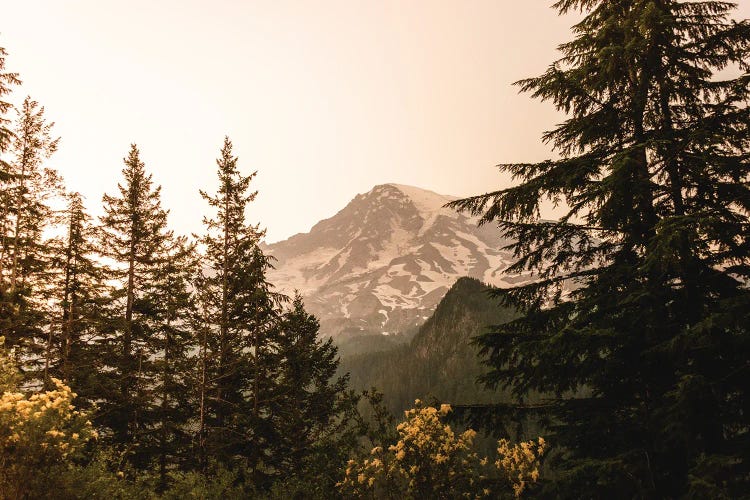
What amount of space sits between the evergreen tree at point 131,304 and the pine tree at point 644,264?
1505 cm

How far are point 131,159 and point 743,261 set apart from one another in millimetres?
21624

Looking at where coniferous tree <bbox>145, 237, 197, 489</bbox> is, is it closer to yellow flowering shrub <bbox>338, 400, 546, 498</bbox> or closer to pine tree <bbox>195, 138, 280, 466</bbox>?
pine tree <bbox>195, 138, 280, 466</bbox>

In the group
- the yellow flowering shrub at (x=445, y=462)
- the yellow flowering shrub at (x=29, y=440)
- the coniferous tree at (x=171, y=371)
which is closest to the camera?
the yellow flowering shrub at (x=445, y=462)

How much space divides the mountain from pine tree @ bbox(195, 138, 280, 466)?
89.2 m

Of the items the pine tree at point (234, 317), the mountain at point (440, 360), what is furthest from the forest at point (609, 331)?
the mountain at point (440, 360)

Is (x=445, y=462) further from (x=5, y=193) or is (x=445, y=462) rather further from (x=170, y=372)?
(x=5, y=193)

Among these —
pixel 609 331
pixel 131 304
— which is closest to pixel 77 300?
pixel 131 304

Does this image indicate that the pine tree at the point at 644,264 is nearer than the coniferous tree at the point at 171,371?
Yes

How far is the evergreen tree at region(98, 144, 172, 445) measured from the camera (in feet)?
53.4

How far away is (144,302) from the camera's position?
57.9ft

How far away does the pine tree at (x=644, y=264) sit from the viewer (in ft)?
15.3

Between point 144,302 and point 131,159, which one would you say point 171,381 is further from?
point 131,159

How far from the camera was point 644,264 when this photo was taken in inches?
192

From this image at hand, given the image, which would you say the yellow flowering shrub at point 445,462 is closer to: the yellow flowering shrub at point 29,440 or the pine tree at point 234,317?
the yellow flowering shrub at point 29,440
